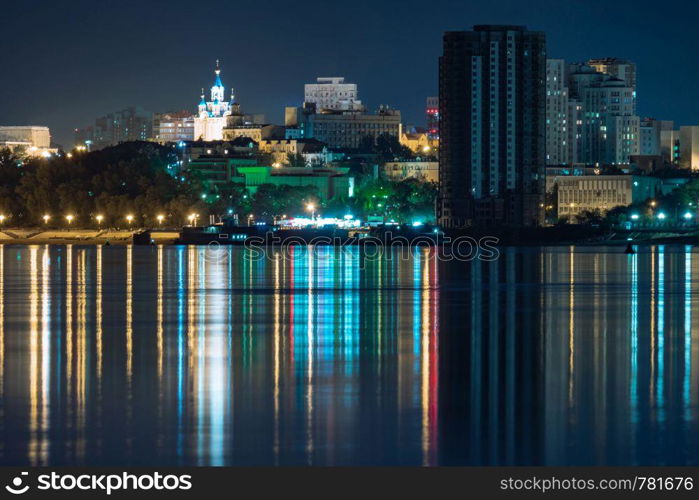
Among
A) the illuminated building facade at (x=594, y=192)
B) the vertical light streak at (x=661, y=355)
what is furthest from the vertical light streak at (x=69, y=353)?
the illuminated building facade at (x=594, y=192)

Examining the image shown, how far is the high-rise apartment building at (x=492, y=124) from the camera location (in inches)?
5846

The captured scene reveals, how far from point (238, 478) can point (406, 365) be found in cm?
903

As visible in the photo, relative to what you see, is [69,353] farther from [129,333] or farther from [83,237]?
[83,237]

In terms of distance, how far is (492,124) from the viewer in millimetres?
148750

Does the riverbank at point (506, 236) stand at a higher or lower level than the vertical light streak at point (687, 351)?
higher

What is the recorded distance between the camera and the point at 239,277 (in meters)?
56.2

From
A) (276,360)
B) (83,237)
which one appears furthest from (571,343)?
(83,237)

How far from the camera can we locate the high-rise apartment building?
5846 inches

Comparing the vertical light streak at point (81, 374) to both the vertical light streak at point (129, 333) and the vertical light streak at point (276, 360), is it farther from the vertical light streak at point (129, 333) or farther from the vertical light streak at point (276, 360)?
the vertical light streak at point (276, 360)

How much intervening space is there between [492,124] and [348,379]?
5077 inches

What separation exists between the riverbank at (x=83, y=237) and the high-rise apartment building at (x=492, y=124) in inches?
1289

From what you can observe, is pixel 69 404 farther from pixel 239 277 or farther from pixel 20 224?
pixel 20 224

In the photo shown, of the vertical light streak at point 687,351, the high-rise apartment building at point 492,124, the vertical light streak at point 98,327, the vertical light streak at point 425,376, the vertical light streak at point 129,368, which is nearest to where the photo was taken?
the vertical light streak at point 425,376

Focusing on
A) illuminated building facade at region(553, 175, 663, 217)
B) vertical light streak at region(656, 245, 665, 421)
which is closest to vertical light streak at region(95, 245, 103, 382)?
vertical light streak at region(656, 245, 665, 421)
